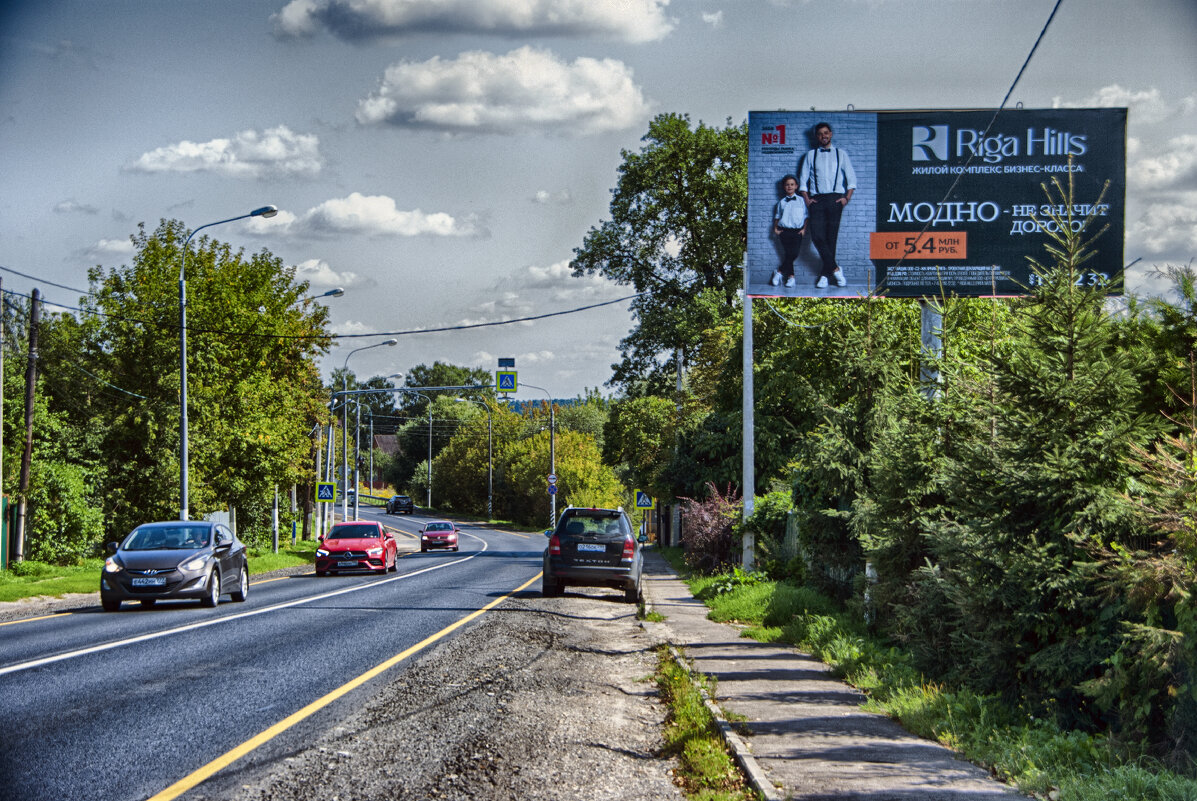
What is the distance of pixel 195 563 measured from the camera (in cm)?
1762

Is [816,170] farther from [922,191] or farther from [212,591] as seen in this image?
[212,591]

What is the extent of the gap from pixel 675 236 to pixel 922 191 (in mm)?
22612

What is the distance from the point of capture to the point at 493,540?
65.4 meters

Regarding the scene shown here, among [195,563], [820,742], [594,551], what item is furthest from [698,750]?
[195,563]

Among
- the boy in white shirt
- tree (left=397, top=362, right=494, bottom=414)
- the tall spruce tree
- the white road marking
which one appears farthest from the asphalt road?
tree (left=397, top=362, right=494, bottom=414)

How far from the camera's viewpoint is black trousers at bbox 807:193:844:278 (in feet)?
72.3

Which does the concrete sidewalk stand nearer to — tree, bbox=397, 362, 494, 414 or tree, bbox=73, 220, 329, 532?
tree, bbox=73, 220, 329, 532

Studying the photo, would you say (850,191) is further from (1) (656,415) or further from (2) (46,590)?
(1) (656,415)

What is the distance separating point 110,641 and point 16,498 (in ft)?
67.2

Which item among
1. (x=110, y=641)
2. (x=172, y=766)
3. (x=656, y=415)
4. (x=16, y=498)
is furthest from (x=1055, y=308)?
(x=656, y=415)

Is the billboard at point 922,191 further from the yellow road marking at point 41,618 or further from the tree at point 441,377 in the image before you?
the tree at point 441,377

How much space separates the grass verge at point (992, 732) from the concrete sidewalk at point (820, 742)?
0.14 metres

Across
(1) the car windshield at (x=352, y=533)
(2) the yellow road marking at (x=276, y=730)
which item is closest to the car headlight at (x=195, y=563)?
(2) the yellow road marking at (x=276, y=730)

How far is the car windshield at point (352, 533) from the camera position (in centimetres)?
2963
